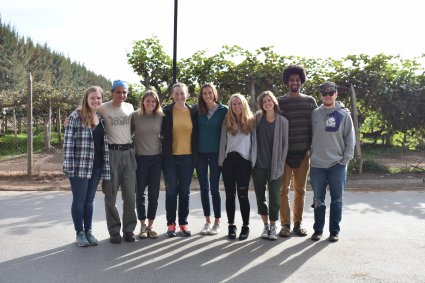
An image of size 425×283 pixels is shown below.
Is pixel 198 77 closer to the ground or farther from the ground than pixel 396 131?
farther from the ground

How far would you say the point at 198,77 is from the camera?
9281 millimetres

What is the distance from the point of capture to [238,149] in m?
4.57

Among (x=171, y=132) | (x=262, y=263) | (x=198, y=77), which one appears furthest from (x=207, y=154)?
(x=198, y=77)

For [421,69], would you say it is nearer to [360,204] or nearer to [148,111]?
[360,204]

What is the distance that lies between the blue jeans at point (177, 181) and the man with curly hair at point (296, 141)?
1076 millimetres

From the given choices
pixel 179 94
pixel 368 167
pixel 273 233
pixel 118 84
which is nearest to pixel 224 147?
pixel 179 94

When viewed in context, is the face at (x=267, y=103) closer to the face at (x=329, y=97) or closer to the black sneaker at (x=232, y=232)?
the face at (x=329, y=97)

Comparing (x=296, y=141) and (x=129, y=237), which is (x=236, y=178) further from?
(x=129, y=237)

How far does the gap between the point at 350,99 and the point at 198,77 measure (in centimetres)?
323

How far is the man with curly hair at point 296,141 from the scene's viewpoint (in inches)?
187

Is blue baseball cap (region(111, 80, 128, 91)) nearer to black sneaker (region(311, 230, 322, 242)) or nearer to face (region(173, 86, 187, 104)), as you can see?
face (region(173, 86, 187, 104))

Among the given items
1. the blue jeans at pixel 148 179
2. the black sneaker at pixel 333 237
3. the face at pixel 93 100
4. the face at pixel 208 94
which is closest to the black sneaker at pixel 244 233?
the black sneaker at pixel 333 237

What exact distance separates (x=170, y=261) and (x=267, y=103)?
190 cm

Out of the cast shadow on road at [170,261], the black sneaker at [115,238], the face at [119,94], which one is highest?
the face at [119,94]
